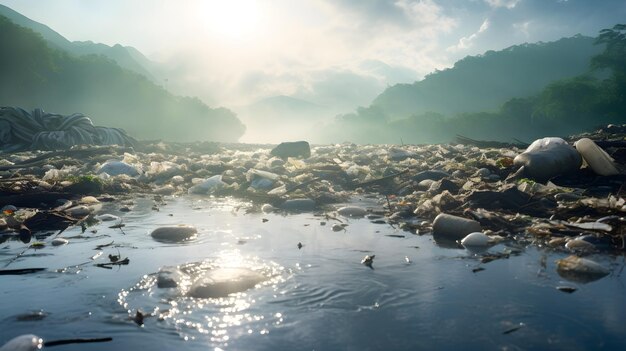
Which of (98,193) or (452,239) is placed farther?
(98,193)

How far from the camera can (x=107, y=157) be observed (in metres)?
11.0

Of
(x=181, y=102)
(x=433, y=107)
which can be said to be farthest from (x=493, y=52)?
(x=181, y=102)

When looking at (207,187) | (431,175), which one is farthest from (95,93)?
(431,175)

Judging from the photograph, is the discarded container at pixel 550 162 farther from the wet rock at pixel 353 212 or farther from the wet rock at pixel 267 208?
the wet rock at pixel 267 208

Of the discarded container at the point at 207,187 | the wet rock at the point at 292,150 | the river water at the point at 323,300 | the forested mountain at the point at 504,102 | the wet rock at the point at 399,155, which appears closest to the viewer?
the river water at the point at 323,300

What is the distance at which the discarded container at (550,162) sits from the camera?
6.40m

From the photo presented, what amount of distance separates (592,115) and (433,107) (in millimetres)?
46678

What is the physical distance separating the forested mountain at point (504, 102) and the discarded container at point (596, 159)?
36657 millimetres

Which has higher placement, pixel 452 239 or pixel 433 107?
pixel 433 107

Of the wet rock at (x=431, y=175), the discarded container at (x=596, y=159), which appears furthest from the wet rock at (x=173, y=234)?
the discarded container at (x=596, y=159)

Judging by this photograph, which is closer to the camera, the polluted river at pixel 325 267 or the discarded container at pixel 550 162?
the polluted river at pixel 325 267

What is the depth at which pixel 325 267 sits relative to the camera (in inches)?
129

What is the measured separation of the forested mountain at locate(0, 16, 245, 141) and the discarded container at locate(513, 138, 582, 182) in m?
39.6

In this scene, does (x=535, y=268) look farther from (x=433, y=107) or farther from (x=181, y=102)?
(x=433, y=107)
